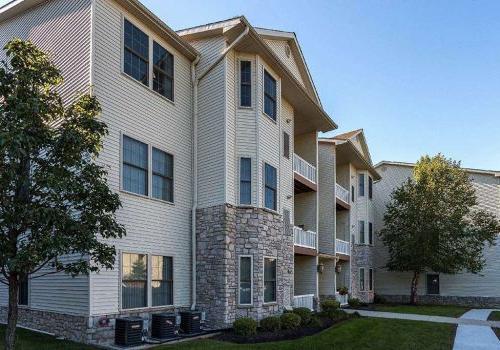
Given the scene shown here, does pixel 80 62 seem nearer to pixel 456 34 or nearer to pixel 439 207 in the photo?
pixel 456 34

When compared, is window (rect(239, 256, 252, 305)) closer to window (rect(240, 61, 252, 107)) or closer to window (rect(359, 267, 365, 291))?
window (rect(240, 61, 252, 107))

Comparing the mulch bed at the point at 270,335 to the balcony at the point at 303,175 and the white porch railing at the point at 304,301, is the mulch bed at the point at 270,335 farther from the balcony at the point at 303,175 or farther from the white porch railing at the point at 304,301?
the balcony at the point at 303,175

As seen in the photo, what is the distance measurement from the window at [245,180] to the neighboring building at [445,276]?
23.0 m

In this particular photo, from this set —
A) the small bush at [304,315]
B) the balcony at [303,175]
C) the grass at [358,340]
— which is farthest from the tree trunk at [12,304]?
the balcony at [303,175]

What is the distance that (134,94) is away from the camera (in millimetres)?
14188

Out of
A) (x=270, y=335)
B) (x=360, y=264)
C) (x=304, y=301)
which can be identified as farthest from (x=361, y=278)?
(x=270, y=335)

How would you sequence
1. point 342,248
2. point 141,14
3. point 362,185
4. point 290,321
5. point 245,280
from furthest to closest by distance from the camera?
1. point 362,185
2. point 342,248
3. point 245,280
4. point 290,321
5. point 141,14

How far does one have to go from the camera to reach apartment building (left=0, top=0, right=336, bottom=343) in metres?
12.9

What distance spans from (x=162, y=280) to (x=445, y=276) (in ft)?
86.0

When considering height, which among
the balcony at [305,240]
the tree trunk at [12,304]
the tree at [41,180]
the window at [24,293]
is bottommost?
the window at [24,293]

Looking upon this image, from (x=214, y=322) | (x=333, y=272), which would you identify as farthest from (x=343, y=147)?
(x=214, y=322)

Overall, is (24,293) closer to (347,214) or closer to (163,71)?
(163,71)

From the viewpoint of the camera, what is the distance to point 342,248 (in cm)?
2862

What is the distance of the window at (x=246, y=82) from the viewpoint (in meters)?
17.2
